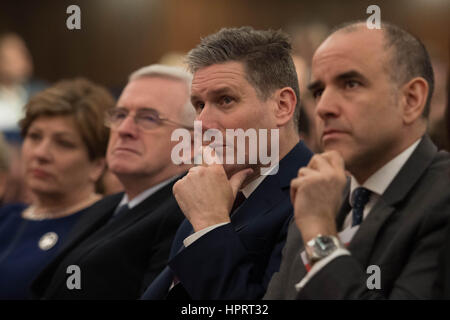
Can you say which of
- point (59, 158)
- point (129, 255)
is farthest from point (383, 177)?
point (59, 158)

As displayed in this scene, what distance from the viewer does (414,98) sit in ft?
4.78

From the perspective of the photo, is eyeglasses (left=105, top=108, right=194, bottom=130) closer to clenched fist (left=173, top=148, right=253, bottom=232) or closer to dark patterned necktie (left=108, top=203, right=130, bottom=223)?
dark patterned necktie (left=108, top=203, right=130, bottom=223)

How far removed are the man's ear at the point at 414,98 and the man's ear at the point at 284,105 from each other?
0.40 meters

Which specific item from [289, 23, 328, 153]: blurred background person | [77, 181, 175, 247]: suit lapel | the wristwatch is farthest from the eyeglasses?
the wristwatch

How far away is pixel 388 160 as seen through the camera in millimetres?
1433

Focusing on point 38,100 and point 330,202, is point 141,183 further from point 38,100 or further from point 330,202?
point 330,202

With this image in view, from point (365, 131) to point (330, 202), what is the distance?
7.8 inches

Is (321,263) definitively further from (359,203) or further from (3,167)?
(3,167)

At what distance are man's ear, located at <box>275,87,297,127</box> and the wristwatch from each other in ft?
1.75

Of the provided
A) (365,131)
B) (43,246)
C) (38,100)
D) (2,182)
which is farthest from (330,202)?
(2,182)

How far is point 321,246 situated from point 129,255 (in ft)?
3.11

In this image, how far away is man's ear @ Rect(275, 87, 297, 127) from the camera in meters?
1.75

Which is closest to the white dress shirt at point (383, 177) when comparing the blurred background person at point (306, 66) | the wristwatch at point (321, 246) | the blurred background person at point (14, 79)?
the wristwatch at point (321, 246)

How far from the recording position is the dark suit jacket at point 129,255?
204 cm
